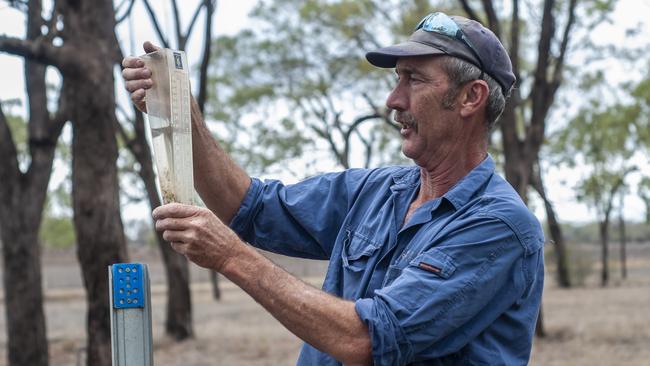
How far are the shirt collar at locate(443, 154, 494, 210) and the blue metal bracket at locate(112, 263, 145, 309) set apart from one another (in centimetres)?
83

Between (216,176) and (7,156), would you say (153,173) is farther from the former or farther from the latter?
(216,176)

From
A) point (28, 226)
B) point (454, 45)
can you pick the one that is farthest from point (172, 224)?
point (28, 226)

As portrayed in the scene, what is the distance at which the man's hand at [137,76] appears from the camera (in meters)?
2.65

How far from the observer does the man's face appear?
8.52ft

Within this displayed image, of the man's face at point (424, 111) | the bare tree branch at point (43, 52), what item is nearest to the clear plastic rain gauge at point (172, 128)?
the man's face at point (424, 111)

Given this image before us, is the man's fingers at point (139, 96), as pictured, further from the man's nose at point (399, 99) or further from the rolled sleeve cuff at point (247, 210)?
the man's nose at point (399, 99)

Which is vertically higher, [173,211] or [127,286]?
[173,211]

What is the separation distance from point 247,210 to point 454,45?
2.94 feet

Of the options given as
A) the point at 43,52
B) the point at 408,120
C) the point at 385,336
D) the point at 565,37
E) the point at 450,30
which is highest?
the point at 565,37

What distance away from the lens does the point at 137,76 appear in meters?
2.69

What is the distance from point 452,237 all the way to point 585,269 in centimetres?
3468

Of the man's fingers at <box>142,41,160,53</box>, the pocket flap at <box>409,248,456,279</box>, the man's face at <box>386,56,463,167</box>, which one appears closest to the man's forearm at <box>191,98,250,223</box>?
the man's fingers at <box>142,41,160,53</box>

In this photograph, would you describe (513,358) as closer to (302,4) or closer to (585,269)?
(302,4)

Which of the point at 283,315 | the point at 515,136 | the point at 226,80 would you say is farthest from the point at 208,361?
the point at 226,80
